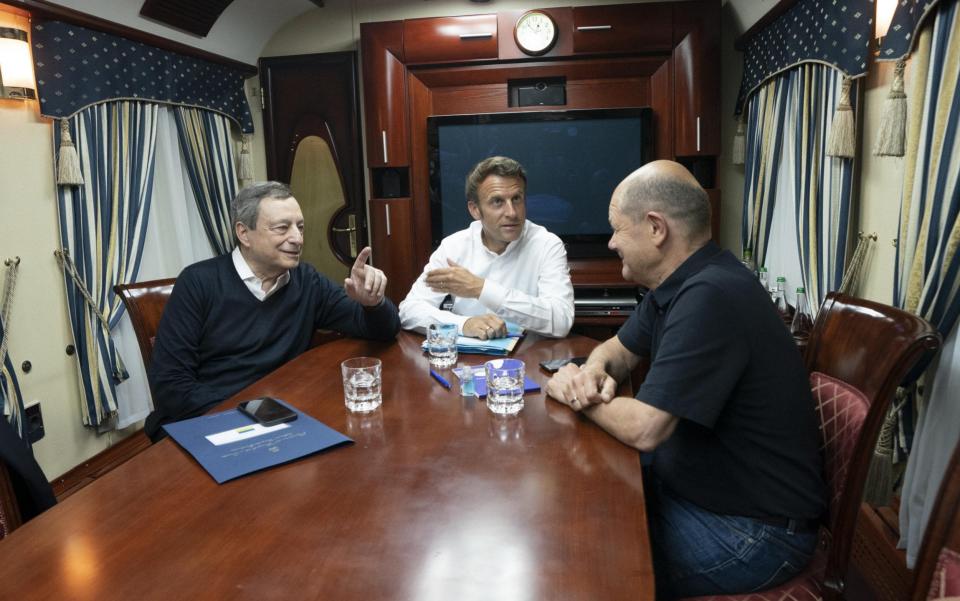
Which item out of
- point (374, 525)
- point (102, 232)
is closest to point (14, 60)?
point (102, 232)

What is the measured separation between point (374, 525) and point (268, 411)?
51 cm

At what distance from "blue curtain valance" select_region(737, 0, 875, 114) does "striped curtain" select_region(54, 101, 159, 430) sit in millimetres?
3025

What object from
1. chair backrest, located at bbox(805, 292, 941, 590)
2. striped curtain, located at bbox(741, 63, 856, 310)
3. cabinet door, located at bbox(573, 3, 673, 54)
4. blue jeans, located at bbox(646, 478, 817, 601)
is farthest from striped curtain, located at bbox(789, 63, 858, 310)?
blue jeans, located at bbox(646, 478, 817, 601)

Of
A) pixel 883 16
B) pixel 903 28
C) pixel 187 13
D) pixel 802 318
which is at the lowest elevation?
pixel 802 318

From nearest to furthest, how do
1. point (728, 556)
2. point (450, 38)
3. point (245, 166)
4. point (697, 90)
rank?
point (728, 556) < point (697, 90) < point (450, 38) < point (245, 166)

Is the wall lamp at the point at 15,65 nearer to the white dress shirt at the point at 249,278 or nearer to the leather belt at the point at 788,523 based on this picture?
the white dress shirt at the point at 249,278

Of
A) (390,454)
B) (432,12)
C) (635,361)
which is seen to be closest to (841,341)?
(635,361)

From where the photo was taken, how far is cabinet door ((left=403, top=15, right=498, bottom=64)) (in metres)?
3.59

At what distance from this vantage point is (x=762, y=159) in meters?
3.17

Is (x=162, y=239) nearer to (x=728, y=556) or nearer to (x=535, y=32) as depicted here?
(x=535, y=32)

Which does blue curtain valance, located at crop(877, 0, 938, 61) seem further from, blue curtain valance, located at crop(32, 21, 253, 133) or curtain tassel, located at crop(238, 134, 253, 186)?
curtain tassel, located at crop(238, 134, 253, 186)

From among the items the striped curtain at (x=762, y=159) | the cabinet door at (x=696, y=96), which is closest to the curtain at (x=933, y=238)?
the striped curtain at (x=762, y=159)

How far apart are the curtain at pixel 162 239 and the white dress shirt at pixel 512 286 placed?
1748mm

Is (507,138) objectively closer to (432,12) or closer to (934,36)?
(432,12)
